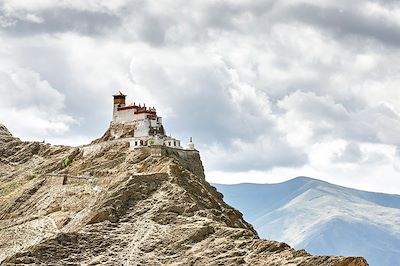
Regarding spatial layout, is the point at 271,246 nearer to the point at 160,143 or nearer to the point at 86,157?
the point at 160,143

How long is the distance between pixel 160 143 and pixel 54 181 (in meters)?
21.2

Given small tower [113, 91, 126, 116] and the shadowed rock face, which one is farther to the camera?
small tower [113, 91, 126, 116]

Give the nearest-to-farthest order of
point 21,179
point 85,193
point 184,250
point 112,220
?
point 184,250 → point 112,220 → point 85,193 → point 21,179

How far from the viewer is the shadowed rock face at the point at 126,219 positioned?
124375 mm

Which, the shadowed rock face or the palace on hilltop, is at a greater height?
the palace on hilltop

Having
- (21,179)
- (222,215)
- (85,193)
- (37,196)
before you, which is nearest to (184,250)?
(222,215)

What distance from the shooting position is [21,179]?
183 metres

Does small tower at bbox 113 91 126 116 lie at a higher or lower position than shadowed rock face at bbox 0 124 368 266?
higher

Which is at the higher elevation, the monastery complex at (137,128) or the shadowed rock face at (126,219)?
the monastery complex at (137,128)

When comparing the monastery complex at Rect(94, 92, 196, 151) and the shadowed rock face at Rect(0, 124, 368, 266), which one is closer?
the shadowed rock face at Rect(0, 124, 368, 266)

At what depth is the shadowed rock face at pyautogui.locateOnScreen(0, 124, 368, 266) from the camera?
408 ft

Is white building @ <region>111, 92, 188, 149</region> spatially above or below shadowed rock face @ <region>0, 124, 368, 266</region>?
above

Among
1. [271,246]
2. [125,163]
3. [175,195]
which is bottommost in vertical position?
[271,246]

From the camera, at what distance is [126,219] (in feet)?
451
